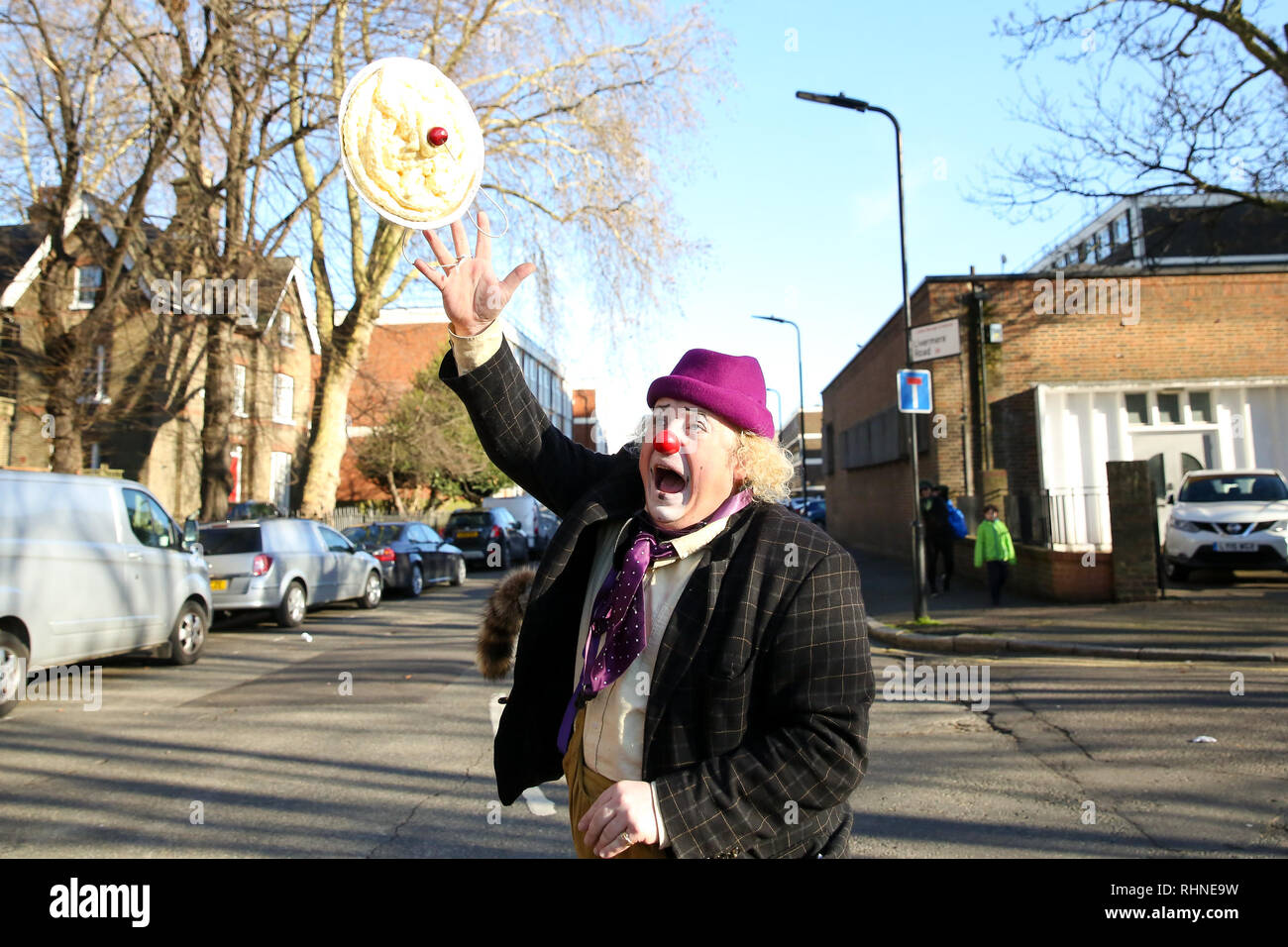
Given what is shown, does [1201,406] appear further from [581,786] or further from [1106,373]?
[581,786]

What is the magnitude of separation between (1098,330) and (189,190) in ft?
59.9

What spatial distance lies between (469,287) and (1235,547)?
595 inches

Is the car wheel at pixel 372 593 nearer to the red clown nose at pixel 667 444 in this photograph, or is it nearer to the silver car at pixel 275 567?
the silver car at pixel 275 567

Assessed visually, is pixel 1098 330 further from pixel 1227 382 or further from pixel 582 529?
pixel 582 529

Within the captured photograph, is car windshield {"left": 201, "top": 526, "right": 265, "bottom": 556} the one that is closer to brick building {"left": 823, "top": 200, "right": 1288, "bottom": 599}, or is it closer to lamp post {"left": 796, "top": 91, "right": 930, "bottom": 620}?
lamp post {"left": 796, "top": 91, "right": 930, "bottom": 620}

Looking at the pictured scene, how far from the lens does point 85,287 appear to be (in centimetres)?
1539

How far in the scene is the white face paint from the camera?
1972mm

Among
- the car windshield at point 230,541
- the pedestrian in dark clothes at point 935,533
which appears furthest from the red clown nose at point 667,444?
the pedestrian in dark clothes at point 935,533

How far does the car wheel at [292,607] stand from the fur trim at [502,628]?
12.5 m

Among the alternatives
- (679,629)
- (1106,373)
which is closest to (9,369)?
(679,629)

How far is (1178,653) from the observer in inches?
373

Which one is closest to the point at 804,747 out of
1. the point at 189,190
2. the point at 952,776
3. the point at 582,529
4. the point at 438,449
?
the point at 582,529

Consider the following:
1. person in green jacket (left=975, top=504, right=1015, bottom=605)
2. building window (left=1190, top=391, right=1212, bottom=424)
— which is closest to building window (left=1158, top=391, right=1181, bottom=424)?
building window (left=1190, top=391, right=1212, bottom=424)

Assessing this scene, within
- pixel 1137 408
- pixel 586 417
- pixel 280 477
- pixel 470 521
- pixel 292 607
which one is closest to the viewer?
pixel 292 607
